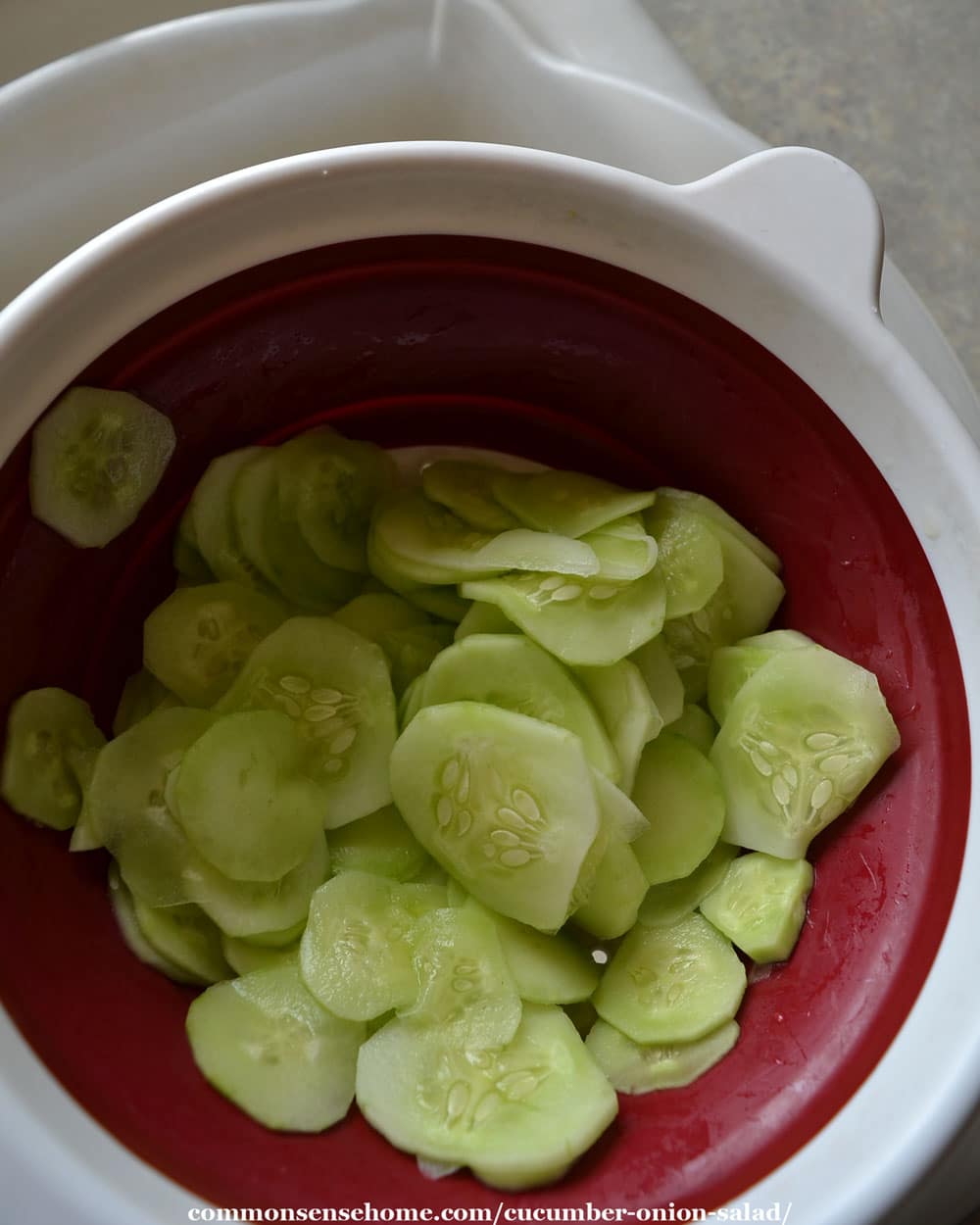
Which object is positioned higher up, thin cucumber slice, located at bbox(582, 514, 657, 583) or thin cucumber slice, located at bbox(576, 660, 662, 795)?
thin cucumber slice, located at bbox(582, 514, 657, 583)

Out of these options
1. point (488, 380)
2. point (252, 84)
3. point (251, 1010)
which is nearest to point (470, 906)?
point (251, 1010)

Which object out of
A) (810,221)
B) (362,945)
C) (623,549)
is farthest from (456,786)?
(810,221)

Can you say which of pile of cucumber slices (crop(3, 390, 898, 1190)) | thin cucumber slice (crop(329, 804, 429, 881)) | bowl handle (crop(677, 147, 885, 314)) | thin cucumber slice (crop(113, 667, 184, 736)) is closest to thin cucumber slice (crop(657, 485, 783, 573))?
pile of cucumber slices (crop(3, 390, 898, 1190))

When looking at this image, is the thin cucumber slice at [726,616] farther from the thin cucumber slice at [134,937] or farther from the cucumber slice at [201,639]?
the thin cucumber slice at [134,937]

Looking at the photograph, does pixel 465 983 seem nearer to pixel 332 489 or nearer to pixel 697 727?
pixel 697 727

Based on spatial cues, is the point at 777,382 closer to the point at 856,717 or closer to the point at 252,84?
the point at 856,717

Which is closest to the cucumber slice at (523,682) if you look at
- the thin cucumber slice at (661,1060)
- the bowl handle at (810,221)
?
the thin cucumber slice at (661,1060)

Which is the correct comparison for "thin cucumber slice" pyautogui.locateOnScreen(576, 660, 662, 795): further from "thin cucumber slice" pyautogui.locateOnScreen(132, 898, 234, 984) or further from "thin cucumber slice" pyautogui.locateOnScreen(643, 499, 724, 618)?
"thin cucumber slice" pyautogui.locateOnScreen(132, 898, 234, 984)
